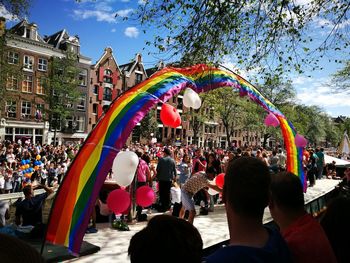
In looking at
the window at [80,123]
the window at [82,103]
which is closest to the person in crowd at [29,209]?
the window at [80,123]

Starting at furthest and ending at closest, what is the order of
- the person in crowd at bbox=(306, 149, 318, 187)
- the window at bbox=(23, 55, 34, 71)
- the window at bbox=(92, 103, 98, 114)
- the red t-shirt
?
the window at bbox=(92, 103, 98, 114) → the window at bbox=(23, 55, 34, 71) → the person in crowd at bbox=(306, 149, 318, 187) → the red t-shirt

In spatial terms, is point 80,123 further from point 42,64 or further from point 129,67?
point 129,67

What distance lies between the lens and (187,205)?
6477 mm

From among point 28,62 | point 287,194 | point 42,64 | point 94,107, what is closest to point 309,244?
point 287,194

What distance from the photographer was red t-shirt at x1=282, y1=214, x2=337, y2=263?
197cm

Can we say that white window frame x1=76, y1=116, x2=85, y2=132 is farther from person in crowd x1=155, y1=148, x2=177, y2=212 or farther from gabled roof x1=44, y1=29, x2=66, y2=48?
person in crowd x1=155, y1=148, x2=177, y2=212

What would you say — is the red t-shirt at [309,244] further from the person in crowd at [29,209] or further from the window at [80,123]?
the window at [80,123]

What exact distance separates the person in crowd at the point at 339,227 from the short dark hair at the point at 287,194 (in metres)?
0.27

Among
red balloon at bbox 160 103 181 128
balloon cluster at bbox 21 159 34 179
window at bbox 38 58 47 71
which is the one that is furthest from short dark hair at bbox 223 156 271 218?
window at bbox 38 58 47 71

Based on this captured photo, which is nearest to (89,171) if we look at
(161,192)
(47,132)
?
(161,192)

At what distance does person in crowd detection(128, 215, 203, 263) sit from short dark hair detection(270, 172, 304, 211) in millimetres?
1070

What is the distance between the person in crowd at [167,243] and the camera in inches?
52.6

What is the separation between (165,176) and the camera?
8.55 m

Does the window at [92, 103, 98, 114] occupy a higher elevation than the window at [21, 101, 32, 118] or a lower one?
higher
